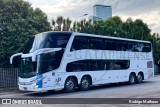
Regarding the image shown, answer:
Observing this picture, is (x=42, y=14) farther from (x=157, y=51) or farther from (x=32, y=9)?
(x=157, y=51)

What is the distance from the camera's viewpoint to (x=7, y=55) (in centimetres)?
2509

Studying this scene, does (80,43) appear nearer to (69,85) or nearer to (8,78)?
(69,85)

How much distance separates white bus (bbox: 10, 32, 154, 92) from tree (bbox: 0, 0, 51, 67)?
18.6ft

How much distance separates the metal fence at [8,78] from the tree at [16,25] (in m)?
1.38

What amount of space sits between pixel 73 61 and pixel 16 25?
30.7ft

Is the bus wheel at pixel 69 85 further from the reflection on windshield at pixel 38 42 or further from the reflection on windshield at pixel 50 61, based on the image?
the reflection on windshield at pixel 38 42

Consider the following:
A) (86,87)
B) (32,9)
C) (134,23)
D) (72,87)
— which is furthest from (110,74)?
(134,23)

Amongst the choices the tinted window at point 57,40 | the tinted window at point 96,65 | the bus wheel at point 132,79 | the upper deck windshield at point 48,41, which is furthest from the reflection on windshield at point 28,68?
the bus wheel at point 132,79

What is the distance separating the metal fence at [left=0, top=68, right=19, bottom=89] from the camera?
79.5 ft

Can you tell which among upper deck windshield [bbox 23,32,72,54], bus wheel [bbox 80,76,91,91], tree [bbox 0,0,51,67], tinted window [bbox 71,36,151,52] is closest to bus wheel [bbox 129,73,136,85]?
tinted window [bbox 71,36,151,52]

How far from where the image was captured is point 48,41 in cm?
1789

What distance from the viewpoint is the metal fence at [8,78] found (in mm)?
24234

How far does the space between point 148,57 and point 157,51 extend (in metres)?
23.9

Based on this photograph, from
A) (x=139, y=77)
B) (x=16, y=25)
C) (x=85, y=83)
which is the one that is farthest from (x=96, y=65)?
(x=16, y=25)
